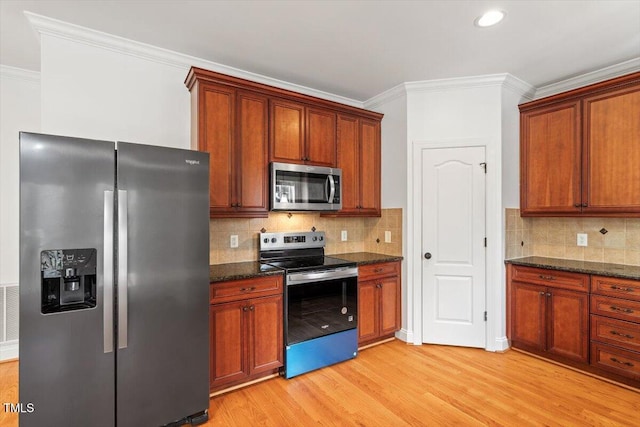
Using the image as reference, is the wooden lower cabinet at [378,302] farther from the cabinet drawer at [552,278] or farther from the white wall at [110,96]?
the white wall at [110,96]

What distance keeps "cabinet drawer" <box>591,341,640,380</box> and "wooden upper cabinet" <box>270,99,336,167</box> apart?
9.27 ft

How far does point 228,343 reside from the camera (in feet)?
8.07

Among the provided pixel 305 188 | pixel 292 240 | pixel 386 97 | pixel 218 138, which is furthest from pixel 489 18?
pixel 292 240

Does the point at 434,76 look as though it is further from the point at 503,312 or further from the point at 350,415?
the point at 350,415

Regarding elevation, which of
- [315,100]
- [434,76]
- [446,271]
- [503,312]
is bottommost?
[503,312]

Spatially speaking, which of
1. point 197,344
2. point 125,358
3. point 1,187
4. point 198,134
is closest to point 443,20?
point 198,134

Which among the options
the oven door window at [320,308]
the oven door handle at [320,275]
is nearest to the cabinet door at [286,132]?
the oven door handle at [320,275]

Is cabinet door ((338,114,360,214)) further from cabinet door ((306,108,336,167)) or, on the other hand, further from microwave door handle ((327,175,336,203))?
microwave door handle ((327,175,336,203))

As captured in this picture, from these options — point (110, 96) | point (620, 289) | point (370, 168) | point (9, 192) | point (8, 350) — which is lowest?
point (8, 350)

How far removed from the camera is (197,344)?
7.02 feet

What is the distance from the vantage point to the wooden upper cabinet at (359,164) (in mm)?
3496

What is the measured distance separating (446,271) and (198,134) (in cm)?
274

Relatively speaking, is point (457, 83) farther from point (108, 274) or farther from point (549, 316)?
point (108, 274)

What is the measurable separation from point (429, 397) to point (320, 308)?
1086 millimetres
